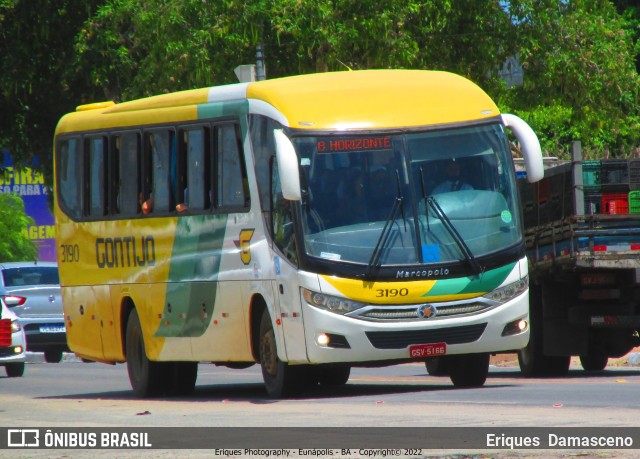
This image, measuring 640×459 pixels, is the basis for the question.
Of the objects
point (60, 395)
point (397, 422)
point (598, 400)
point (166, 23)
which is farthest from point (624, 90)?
point (397, 422)

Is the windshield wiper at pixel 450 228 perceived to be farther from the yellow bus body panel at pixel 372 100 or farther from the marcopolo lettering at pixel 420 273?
the yellow bus body panel at pixel 372 100

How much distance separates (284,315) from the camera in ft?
53.2

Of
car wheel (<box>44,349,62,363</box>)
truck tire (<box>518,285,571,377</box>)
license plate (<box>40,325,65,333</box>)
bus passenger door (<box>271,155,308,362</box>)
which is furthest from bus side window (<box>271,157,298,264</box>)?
car wheel (<box>44,349,62,363</box>)

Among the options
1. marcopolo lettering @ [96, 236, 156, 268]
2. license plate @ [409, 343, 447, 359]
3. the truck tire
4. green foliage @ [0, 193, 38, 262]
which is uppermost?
marcopolo lettering @ [96, 236, 156, 268]

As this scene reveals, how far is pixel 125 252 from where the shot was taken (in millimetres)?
19172

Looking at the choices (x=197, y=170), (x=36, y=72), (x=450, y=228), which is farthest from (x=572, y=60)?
(x=450, y=228)

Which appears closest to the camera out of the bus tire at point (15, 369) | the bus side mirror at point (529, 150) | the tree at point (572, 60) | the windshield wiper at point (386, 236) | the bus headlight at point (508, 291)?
the windshield wiper at point (386, 236)

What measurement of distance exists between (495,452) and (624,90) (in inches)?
823

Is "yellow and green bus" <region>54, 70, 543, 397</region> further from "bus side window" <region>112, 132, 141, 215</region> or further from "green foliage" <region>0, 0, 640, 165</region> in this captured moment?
"green foliage" <region>0, 0, 640, 165</region>

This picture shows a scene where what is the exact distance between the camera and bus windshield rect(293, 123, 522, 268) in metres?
16.0

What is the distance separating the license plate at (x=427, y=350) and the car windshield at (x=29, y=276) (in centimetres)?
1703

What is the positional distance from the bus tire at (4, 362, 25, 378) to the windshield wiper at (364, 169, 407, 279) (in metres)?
11.0

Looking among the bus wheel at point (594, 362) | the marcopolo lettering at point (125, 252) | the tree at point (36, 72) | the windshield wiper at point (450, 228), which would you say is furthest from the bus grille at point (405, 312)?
the tree at point (36, 72)

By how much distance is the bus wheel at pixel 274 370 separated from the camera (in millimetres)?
16516
